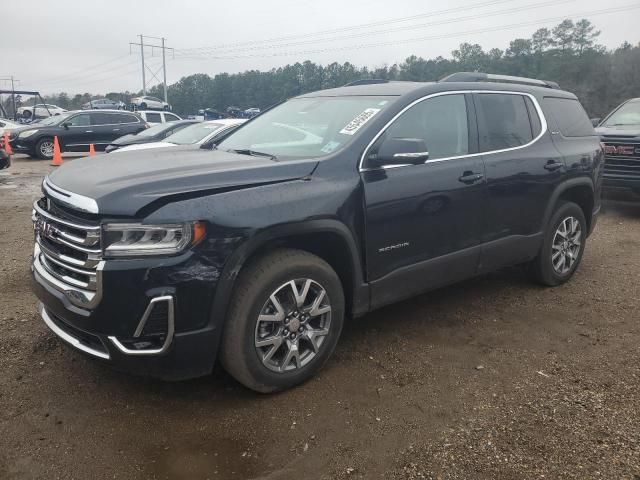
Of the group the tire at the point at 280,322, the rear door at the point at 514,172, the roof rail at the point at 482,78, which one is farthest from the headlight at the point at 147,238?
the roof rail at the point at 482,78

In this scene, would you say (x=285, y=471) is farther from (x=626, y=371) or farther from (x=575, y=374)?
(x=626, y=371)

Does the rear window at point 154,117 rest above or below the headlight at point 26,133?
above

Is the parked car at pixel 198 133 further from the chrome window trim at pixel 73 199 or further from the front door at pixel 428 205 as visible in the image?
the chrome window trim at pixel 73 199

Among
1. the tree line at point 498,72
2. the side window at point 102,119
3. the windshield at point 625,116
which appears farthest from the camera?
the tree line at point 498,72

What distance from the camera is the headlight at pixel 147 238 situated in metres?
2.53

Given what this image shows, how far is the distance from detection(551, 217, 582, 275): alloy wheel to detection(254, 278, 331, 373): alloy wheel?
2.72 metres

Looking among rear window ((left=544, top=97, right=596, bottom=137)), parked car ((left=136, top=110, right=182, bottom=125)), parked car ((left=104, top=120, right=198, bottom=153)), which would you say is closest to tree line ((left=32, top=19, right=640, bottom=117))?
parked car ((left=136, top=110, right=182, bottom=125))

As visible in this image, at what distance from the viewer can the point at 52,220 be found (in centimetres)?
288

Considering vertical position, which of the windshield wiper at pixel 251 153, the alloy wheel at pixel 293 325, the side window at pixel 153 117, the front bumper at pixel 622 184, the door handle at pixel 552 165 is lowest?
the alloy wheel at pixel 293 325

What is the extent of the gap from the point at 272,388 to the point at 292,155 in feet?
4.89

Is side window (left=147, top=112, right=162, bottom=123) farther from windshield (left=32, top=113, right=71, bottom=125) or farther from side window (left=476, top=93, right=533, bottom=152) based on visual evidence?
side window (left=476, top=93, right=533, bottom=152)

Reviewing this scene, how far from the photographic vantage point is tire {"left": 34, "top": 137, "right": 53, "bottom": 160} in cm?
1619

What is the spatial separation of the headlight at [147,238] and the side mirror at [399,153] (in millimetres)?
1247

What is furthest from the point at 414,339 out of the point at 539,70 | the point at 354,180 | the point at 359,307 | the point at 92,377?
the point at 539,70
